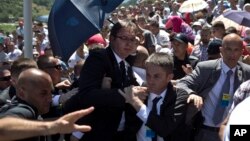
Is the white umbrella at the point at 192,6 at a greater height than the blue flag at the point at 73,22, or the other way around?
the blue flag at the point at 73,22

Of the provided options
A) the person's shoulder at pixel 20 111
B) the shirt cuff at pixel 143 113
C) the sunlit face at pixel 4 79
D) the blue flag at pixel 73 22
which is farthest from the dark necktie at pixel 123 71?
the sunlit face at pixel 4 79

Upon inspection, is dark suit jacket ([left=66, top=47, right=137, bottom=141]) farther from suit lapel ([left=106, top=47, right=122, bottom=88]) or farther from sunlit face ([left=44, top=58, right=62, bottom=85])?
sunlit face ([left=44, top=58, right=62, bottom=85])

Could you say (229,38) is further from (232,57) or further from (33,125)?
(33,125)

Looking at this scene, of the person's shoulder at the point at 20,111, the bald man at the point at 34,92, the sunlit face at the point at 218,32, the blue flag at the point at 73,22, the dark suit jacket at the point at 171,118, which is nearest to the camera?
the person's shoulder at the point at 20,111

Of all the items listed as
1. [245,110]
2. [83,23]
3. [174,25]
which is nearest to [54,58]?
[83,23]

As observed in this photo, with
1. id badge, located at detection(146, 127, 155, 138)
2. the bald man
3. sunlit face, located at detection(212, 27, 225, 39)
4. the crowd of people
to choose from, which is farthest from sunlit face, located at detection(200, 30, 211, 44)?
the bald man

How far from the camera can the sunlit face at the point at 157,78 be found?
151 inches

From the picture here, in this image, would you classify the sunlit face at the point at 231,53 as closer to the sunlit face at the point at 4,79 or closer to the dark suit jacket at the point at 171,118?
the dark suit jacket at the point at 171,118

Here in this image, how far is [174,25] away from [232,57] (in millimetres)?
7194

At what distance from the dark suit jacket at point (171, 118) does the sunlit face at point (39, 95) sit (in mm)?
966

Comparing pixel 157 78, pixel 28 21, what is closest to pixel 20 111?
pixel 157 78

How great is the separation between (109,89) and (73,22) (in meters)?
1.22

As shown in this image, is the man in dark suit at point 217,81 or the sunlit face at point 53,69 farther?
the sunlit face at point 53,69

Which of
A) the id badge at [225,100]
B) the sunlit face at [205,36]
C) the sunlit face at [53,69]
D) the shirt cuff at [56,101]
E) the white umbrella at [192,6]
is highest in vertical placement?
the sunlit face at [53,69]
